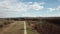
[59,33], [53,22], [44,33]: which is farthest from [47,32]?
[53,22]

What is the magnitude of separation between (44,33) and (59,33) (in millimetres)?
1543

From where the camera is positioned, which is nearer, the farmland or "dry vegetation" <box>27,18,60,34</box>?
"dry vegetation" <box>27,18,60,34</box>

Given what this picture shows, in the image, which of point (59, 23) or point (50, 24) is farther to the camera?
point (50, 24)

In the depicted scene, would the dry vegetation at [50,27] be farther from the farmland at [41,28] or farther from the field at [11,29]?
the field at [11,29]

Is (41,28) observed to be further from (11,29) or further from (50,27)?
(11,29)

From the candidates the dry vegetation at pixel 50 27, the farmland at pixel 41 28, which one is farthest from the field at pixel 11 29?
the dry vegetation at pixel 50 27

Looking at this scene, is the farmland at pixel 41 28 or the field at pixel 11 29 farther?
the field at pixel 11 29

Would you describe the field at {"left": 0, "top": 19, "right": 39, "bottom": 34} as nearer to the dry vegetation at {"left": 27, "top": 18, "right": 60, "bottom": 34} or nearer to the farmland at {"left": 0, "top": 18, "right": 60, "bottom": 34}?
the farmland at {"left": 0, "top": 18, "right": 60, "bottom": 34}

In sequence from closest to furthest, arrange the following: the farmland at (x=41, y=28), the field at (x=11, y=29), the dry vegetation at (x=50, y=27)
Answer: the dry vegetation at (x=50, y=27) < the farmland at (x=41, y=28) < the field at (x=11, y=29)

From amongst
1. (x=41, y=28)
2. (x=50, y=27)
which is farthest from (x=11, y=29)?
(x=50, y=27)

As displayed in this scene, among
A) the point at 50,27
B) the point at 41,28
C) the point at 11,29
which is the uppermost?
the point at 50,27

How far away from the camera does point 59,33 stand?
1608 cm

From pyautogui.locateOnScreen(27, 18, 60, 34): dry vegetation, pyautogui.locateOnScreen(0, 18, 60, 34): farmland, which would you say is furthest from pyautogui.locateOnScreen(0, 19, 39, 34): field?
pyautogui.locateOnScreen(27, 18, 60, 34): dry vegetation

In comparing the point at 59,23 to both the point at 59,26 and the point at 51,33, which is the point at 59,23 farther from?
the point at 51,33
